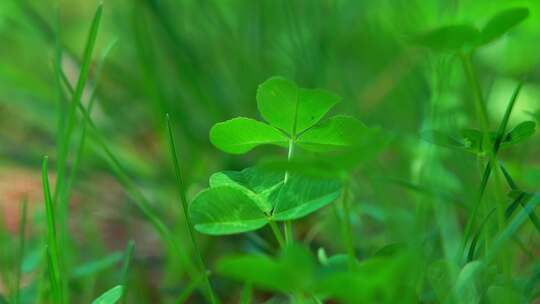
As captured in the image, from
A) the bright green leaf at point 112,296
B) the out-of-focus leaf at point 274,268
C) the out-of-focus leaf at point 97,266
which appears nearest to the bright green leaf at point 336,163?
the out-of-focus leaf at point 274,268

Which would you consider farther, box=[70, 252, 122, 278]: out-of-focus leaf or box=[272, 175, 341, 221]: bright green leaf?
box=[70, 252, 122, 278]: out-of-focus leaf

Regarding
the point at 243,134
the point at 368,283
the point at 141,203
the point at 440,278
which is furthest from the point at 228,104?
the point at 368,283

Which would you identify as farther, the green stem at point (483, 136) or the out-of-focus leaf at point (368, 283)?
the green stem at point (483, 136)

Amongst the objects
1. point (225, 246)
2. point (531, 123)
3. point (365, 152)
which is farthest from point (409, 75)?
point (365, 152)

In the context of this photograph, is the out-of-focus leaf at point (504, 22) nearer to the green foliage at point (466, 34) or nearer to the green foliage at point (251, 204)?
the green foliage at point (466, 34)

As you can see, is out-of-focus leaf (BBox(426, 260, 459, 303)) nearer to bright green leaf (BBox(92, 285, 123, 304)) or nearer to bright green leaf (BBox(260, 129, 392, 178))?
bright green leaf (BBox(260, 129, 392, 178))

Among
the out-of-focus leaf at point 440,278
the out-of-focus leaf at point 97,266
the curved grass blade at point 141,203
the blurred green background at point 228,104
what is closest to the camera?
the out-of-focus leaf at point 440,278

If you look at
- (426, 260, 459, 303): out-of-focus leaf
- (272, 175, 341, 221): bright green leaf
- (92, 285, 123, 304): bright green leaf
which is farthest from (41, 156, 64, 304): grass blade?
(426, 260, 459, 303): out-of-focus leaf
